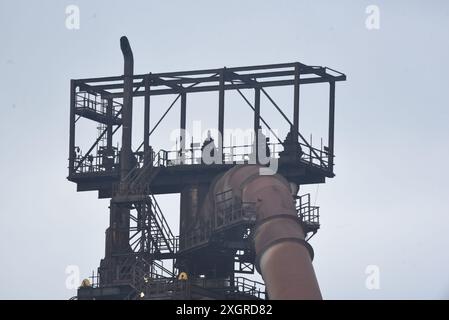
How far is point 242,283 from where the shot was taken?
11550cm

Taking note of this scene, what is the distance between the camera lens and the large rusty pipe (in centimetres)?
12106

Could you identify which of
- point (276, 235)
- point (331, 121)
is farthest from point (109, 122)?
point (276, 235)

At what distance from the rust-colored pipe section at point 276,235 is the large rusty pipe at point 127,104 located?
7.96 meters

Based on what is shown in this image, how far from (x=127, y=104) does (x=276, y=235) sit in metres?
18.2

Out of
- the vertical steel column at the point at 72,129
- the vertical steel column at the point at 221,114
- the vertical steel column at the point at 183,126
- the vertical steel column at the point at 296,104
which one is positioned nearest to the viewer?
the vertical steel column at the point at 296,104

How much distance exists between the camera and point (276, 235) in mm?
107125

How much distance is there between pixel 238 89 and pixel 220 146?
3794 millimetres

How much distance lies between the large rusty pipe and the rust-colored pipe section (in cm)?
796

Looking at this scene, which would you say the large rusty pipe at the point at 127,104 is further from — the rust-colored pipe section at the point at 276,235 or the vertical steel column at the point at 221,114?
the rust-colored pipe section at the point at 276,235

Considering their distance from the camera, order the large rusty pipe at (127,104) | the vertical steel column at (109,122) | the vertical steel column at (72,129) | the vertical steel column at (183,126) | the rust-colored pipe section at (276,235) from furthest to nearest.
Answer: the vertical steel column at (109,122), the vertical steel column at (72,129), the large rusty pipe at (127,104), the vertical steel column at (183,126), the rust-colored pipe section at (276,235)

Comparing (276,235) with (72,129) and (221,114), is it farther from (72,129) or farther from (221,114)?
(72,129)

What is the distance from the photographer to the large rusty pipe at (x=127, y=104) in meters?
121
